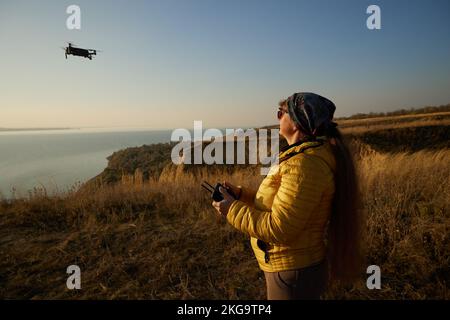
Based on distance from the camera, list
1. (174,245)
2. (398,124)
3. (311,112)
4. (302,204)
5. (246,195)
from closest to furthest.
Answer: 1. (302,204)
2. (311,112)
3. (246,195)
4. (174,245)
5. (398,124)

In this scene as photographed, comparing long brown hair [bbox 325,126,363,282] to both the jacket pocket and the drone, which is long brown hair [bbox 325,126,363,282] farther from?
the drone

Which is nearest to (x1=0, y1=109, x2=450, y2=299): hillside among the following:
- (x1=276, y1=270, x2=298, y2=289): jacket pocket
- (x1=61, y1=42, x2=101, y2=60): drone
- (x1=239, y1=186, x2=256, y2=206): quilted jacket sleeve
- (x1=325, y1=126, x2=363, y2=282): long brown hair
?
(x1=325, y1=126, x2=363, y2=282): long brown hair

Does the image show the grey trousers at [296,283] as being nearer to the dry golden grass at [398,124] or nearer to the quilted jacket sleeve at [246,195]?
the quilted jacket sleeve at [246,195]

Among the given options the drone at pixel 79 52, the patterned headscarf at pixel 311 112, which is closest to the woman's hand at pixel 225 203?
the patterned headscarf at pixel 311 112

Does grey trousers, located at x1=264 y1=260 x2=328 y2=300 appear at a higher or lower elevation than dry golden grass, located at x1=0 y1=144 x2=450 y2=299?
higher

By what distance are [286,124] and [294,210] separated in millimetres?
572

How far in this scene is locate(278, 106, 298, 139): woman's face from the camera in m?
1.58

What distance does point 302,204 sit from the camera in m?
1.30

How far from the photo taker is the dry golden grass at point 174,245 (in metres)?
2.87

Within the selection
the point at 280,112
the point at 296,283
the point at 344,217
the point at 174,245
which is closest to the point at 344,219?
the point at 344,217

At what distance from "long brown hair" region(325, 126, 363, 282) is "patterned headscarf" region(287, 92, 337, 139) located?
7cm

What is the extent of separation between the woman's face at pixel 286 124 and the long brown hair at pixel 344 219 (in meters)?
0.20

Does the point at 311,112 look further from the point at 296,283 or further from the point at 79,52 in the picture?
the point at 79,52

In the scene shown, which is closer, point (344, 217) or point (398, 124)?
point (344, 217)
